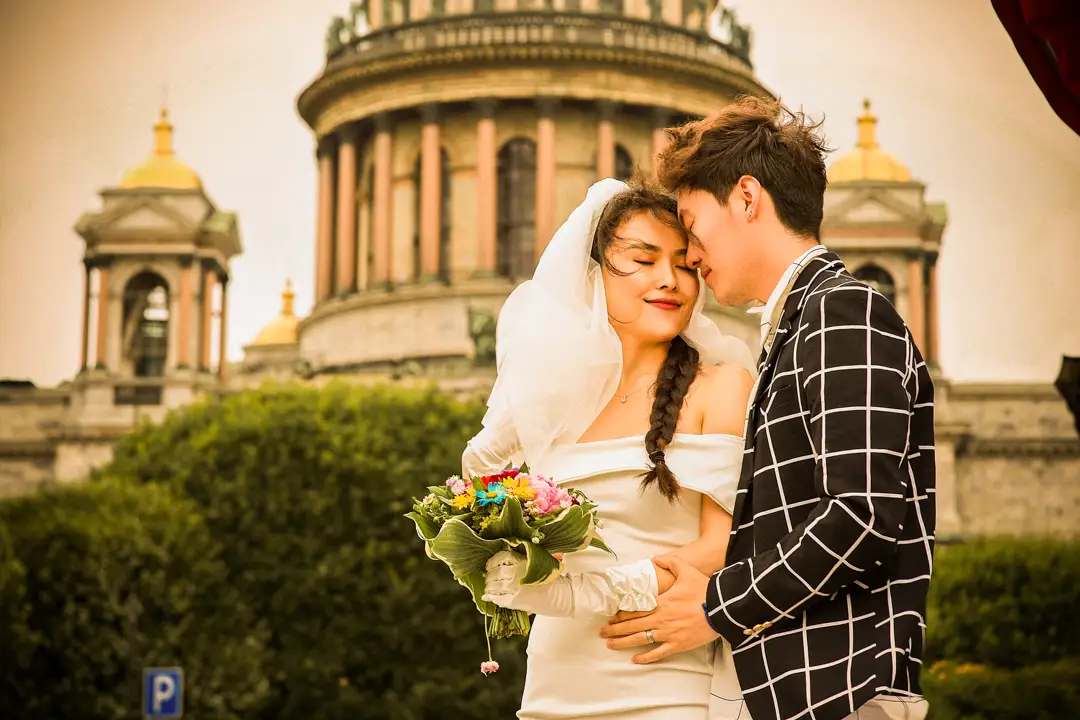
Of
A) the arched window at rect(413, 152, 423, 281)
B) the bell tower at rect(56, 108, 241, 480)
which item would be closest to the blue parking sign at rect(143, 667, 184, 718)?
the bell tower at rect(56, 108, 241, 480)

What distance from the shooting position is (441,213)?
57.1 metres

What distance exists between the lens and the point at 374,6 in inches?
2350

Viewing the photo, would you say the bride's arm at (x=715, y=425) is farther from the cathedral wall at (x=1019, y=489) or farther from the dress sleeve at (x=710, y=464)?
the cathedral wall at (x=1019, y=489)

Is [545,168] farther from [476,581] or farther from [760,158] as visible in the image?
[476,581]

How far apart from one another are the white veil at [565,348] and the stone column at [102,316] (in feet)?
155

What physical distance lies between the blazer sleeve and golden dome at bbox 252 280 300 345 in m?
62.4

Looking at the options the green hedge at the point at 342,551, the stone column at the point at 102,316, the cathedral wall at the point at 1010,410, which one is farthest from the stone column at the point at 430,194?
the green hedge at the point at 342,551

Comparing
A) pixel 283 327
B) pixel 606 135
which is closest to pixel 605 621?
pixel 606 135

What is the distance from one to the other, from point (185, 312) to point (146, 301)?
1905 mm

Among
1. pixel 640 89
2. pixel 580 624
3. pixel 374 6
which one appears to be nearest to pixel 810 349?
pixel 580 624

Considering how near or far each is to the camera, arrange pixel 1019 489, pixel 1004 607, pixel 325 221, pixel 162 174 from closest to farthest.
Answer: pixel 1004 607 → pixel 1019 489 → pixel 162 174 → pixel 325 221

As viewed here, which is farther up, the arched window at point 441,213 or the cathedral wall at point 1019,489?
the arched window at point 441,213

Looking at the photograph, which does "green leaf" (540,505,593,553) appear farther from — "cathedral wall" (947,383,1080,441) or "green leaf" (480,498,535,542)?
"cathedral wall" (947,383,1080,441)

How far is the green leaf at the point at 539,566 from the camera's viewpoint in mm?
4633
